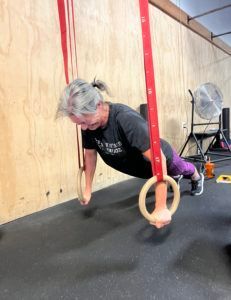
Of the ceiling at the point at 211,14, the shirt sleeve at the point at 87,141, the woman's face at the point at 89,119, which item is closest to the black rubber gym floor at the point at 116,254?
the shirt sleeve at the point at 87,141

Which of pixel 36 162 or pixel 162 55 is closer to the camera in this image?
pixel 36 162

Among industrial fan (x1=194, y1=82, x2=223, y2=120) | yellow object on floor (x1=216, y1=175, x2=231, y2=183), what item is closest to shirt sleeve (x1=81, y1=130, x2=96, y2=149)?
yellow object on floor (x1=216, y1=175, x2=231, y2=183)

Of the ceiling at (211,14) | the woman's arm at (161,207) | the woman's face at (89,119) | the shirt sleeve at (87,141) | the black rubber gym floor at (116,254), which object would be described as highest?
the ceiling at (211,14)

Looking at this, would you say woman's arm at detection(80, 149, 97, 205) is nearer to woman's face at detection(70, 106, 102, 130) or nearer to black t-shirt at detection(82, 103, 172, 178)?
black t-shirt at detection(82, 103, 172, 178)

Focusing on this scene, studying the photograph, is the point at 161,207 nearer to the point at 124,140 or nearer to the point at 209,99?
the point at 124,140

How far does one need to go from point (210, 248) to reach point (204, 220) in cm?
38

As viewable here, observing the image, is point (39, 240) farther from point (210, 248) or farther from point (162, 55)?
point (162, 55)

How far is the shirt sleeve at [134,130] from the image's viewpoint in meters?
1.17

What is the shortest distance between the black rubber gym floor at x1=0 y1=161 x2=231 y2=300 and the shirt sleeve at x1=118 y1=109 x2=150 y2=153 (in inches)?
23.8

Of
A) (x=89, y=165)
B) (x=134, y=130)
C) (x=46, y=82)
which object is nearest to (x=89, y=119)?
(x=134, y=130)

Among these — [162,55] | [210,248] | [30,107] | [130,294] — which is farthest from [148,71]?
[162,55]

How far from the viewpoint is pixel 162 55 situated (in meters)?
3.48

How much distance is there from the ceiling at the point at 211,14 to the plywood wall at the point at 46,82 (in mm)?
1145

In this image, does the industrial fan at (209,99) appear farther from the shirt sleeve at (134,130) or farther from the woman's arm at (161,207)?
the woman's arm at (161,207)
